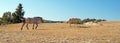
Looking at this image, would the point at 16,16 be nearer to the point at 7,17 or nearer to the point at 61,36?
the point at 7,17

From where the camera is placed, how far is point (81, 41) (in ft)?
59.7

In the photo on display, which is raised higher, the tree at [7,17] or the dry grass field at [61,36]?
the tree at [7,17]

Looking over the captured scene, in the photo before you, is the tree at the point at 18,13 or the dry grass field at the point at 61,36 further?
the tree at the point at 18,13

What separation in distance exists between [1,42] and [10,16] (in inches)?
2631

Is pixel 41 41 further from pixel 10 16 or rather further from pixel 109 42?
pixel 10 16

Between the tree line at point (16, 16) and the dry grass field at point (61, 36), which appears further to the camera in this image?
the tree line at point (16, 16)

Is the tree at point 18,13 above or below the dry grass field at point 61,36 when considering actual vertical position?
above

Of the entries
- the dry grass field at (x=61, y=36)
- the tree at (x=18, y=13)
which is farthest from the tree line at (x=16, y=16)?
the dry grass field at (x=61, y=36)

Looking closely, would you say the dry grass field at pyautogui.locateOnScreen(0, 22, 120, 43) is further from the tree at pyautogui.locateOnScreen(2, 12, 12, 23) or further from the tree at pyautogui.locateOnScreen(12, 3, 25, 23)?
the tree at pyautogui.locateOnScreen(2, 12, 12, 23)

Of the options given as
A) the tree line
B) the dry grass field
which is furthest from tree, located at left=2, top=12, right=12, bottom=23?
the dry grass field

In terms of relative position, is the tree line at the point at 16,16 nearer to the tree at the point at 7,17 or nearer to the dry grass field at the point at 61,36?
the tree at the point at 7,17

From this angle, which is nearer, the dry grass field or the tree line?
the dry grass field

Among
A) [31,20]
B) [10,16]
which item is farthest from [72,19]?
[10,16]

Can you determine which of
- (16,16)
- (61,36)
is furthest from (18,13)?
(61,36)
